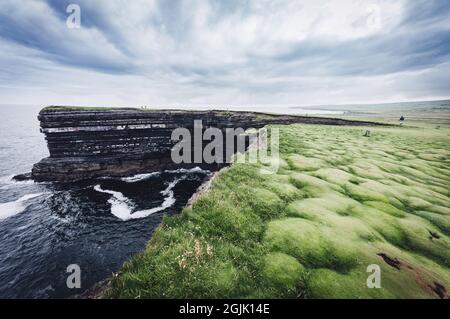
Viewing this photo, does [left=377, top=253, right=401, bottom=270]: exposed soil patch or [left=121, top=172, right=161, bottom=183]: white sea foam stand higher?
[left=377, top=253, right=401, bottom=270]: exposed soil patch

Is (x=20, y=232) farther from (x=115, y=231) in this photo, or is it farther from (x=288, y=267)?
(x=288, y=267)

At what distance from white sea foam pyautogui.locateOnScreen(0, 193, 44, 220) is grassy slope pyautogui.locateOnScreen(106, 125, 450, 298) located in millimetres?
34674

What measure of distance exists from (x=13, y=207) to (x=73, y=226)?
13.0 meters

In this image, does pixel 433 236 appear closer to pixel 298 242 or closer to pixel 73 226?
pixel 298 242

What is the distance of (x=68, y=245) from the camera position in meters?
22.0

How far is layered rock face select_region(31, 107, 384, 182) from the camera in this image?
45031 mm

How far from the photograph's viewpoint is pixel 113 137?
49344 mm

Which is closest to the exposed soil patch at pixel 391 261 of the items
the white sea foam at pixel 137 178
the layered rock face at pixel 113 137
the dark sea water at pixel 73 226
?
the dark sea water at pixel 73 226

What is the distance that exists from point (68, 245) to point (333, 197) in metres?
25.4

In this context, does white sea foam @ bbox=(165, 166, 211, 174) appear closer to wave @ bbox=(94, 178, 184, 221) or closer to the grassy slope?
wave @ bbox=(94, 178, 184, 221)

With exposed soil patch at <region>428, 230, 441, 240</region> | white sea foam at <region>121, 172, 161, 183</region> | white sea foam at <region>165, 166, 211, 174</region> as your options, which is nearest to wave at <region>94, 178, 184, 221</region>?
white sea foam at <region>121, 172, 161, 183</region>

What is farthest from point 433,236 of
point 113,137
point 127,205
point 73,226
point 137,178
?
point 113,137
